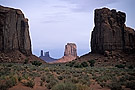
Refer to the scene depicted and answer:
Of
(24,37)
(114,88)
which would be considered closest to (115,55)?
(24,37)

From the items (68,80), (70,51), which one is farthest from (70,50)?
(68,80)

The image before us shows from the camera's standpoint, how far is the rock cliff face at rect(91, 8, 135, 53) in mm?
61206

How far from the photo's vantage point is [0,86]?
1145cm

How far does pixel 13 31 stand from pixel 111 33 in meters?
33.5

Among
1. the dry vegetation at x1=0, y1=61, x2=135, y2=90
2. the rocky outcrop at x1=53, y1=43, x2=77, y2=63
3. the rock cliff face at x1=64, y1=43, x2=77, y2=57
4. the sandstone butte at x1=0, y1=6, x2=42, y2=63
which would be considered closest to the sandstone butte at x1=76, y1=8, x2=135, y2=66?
the sandstone butte at x1=0, y1=6, x2=42, y2=63

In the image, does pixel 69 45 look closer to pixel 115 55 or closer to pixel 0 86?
pixel 115 55

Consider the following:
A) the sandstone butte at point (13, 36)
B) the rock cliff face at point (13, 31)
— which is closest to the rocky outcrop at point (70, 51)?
the rock cliff face at point (13, 31)

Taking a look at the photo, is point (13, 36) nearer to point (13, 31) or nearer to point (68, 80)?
point (13, 31)

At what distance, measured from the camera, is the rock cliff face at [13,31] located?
183ft

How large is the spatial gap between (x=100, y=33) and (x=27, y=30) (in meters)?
27.1

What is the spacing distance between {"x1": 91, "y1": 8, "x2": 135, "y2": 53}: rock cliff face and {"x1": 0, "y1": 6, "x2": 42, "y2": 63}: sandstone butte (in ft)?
81.1

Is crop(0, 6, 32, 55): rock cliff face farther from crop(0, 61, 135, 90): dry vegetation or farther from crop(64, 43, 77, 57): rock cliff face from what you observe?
crop(64, 43, 77, 57): rock cliff face

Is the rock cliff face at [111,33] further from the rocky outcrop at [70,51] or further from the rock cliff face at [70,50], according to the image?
the rock cliff face at [70,50]

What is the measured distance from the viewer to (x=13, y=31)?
58812mm
